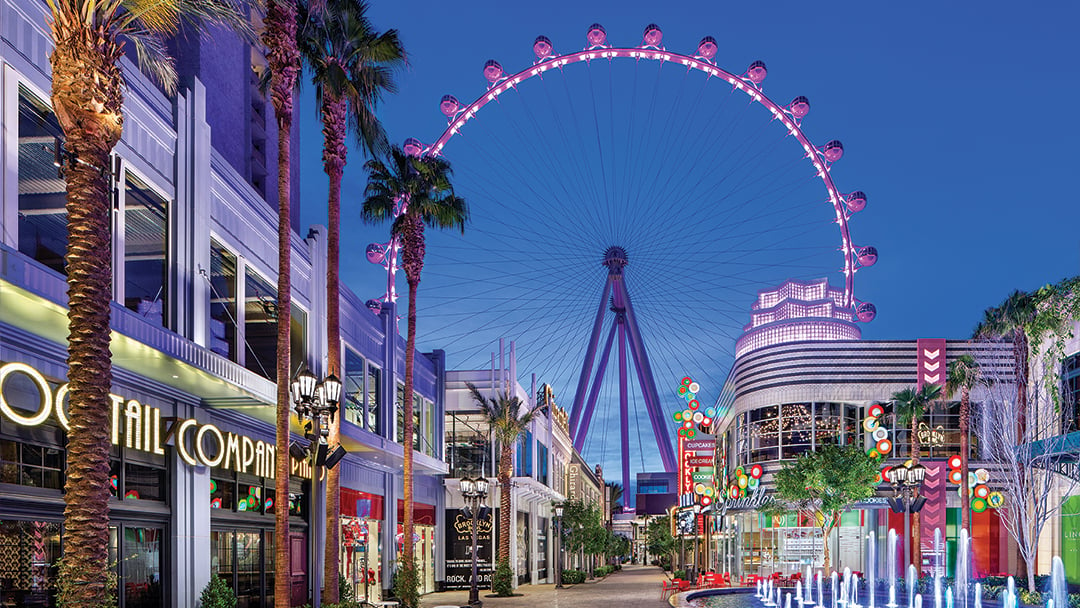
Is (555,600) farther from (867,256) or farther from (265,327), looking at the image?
(867,256)

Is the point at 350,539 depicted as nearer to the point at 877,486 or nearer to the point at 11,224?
the point at 11,224

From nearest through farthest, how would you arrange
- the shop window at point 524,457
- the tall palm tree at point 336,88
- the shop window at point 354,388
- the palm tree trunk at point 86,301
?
the palm tree trunk at point 86,301
the tall palm tree at point 336,88
the shop window at point 354,388
the shop window at point 524,457

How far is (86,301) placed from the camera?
1189 cm

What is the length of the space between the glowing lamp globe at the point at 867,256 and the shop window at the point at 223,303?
140ft

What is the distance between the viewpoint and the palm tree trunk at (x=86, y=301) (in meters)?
11.6

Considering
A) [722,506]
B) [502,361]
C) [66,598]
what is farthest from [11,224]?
[722,506]

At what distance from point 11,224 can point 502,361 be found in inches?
1576

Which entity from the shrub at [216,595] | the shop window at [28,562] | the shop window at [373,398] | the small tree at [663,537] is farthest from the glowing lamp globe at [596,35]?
the small tree at [663,537]

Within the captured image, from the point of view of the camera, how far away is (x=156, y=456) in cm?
2047

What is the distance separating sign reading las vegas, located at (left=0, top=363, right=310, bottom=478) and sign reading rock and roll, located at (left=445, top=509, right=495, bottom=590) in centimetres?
2812

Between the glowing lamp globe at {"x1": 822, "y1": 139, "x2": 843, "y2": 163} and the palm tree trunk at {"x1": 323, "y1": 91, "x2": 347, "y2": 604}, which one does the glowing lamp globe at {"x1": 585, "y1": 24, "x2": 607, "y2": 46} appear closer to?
the glowing lamp globe at {"x1": 822, "y1": 139, "x2": 843, "y2": 163}

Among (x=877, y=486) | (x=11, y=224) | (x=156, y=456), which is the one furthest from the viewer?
(x=877, y=486)

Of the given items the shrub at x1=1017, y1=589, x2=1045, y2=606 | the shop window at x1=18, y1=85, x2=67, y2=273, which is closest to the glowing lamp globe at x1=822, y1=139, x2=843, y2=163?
the shrub at x1=1017, y1=589, x2=1045, y2=606

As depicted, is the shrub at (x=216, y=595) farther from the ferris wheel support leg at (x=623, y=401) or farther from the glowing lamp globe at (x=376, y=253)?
the ferris wheel support leg at (x=623, y=401)
